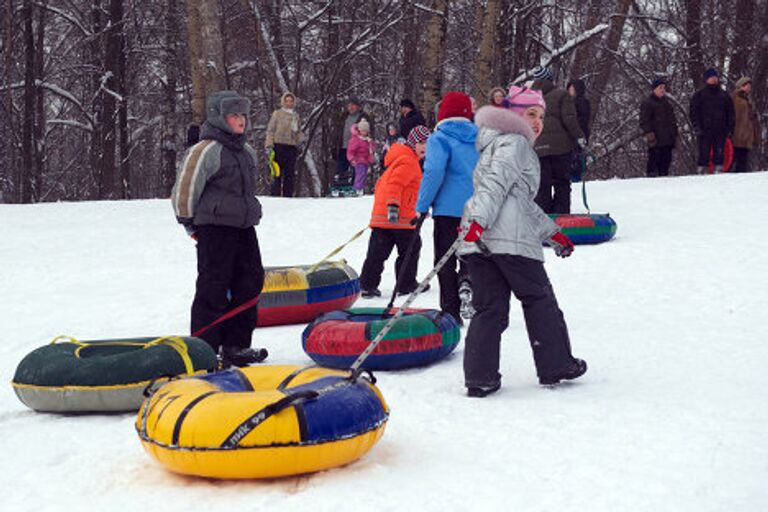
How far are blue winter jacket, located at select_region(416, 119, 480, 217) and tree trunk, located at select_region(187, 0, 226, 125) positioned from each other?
8497 mm

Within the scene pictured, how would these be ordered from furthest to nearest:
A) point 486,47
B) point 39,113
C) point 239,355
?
point 39,113
point 486,47
point 239,355

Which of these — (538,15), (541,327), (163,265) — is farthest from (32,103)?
(541,327)

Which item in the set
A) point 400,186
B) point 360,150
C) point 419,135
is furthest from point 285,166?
point 419,135

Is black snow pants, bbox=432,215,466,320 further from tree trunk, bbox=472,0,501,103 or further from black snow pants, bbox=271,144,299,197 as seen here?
tree trunk, bbox=472,0,501,103

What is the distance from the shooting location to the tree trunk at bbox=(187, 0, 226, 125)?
14719mm

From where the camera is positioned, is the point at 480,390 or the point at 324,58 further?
the point at 324,58

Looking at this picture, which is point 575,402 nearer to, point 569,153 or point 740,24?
point 569,153

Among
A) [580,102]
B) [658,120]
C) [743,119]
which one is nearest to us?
[580,102]

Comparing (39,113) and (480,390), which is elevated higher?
(39,113)

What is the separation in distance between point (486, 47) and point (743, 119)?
423 cm

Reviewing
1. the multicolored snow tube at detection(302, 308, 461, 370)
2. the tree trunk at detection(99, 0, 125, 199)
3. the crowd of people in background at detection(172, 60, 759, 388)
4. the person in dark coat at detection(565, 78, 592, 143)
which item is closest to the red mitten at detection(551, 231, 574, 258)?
the crowd of people in background at detection(172, 60, 759, 388)

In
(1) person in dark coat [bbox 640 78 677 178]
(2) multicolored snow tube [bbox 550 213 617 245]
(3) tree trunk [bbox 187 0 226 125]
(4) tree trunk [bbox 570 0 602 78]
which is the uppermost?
(4) tree trunk [bbox 570 0 602 78]

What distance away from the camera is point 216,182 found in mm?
5793

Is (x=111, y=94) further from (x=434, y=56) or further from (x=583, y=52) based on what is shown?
(x=583, y=52)
